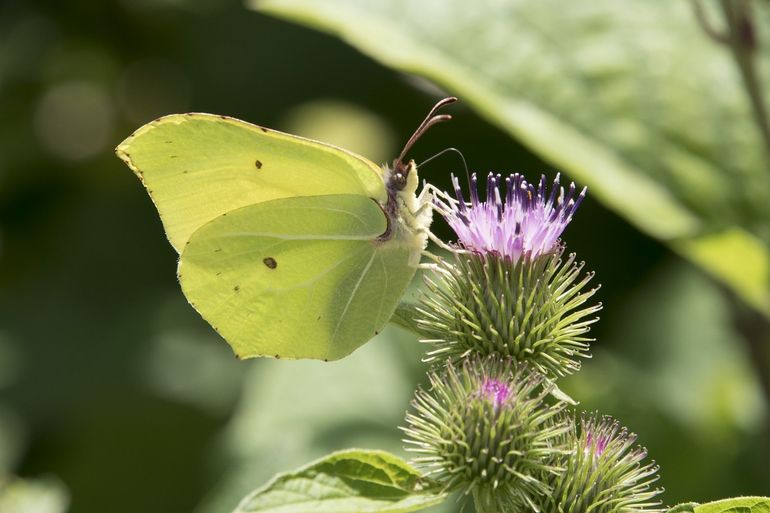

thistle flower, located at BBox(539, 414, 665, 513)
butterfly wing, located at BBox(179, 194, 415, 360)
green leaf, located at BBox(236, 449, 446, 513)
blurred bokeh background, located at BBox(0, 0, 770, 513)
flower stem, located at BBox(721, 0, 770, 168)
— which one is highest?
flower stem, located at BBox(721, 0, 770, 168)

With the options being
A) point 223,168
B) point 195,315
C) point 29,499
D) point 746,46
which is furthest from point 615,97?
point 195,315

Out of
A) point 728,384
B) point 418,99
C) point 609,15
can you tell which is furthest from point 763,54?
point 418,99

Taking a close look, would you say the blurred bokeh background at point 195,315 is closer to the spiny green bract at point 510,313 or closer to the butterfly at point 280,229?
the butterfly at point 280,229

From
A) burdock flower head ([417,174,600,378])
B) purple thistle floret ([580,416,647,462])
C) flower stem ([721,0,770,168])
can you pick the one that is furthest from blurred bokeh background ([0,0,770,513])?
purple thistle floret ([580,416,647,462])

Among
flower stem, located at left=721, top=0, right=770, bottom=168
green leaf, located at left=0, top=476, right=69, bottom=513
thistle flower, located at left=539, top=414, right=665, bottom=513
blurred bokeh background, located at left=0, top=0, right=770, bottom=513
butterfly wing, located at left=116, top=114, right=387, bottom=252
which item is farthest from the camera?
blurred bokeh background, located at left=0, top=0, right=770, bottom=513

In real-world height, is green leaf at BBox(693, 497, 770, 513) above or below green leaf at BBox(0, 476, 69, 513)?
above

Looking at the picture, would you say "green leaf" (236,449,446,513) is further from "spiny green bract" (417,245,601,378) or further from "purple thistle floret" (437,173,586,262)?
"purple thistle floret" (437,173,586,262)
